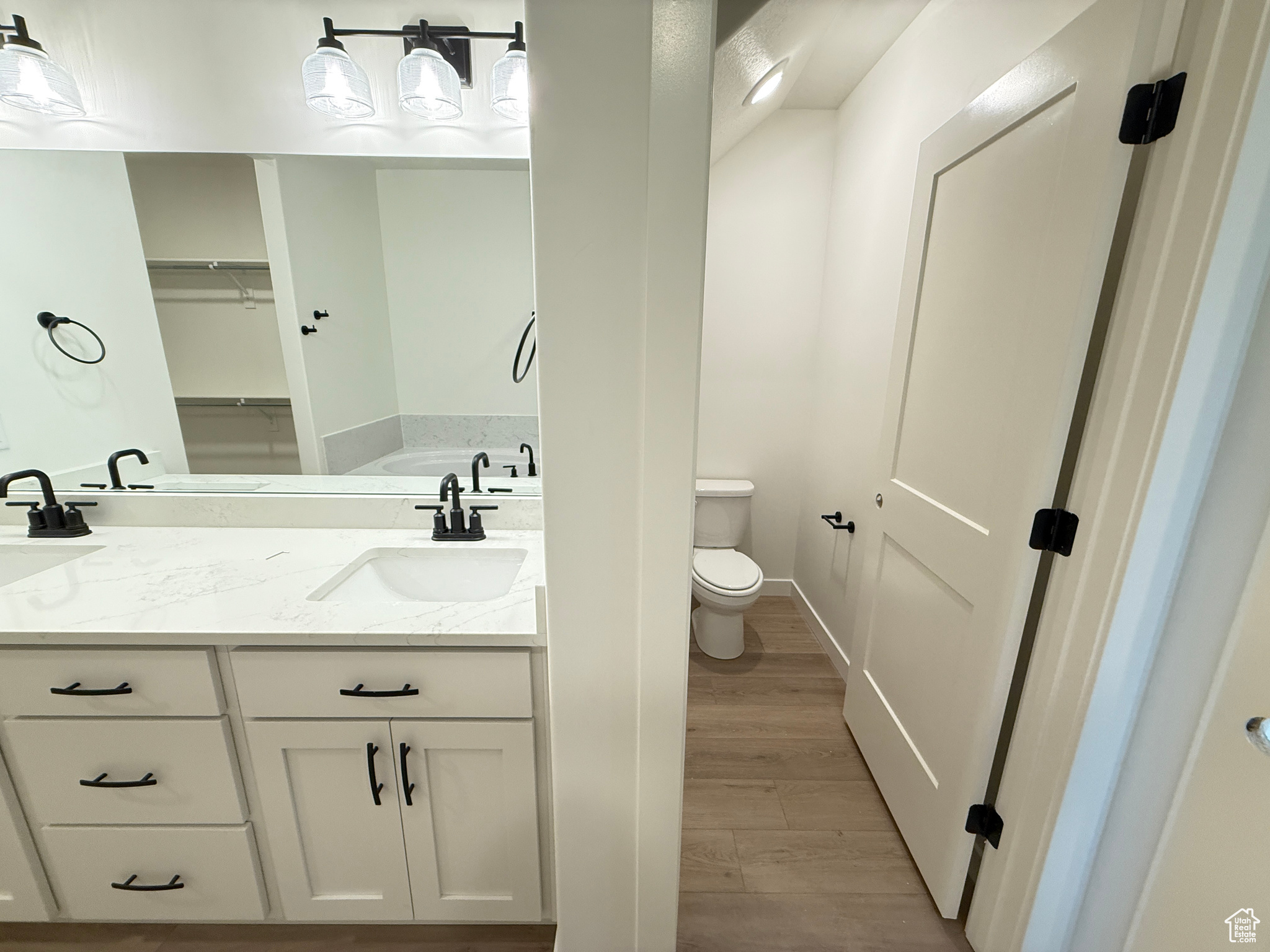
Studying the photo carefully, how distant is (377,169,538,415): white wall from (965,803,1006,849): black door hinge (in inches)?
61.2

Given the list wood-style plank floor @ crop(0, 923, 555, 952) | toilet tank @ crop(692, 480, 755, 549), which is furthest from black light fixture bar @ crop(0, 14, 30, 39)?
toilet tank @ crop(692, 480, 755, 549)

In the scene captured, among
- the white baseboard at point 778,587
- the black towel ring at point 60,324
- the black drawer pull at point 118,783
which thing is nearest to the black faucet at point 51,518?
the black towel ring at point 60,324

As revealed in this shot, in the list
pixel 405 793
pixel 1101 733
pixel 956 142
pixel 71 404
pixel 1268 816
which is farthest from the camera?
pixel 71 404

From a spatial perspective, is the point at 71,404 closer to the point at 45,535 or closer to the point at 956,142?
the point at 45,535

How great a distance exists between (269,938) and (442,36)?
226 centimetres

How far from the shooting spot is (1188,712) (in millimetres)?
824

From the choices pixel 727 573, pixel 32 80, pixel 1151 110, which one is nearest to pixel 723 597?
pixel 727 573

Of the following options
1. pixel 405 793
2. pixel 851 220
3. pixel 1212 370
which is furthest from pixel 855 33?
pixel 405 793

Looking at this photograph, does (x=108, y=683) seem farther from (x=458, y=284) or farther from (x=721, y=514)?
(x=721, y=514)

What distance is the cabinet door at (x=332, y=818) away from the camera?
1009 millimetres

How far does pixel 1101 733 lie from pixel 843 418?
1498 millimetres

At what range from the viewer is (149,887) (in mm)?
1084

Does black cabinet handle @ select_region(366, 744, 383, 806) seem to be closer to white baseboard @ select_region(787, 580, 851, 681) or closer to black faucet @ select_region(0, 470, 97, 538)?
black faucet @ select_region(0, 470, 97, 538)

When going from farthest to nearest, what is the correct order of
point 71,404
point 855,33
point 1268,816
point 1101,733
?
point 855,33
point 71,404
point 1101,733
point 1268,816
